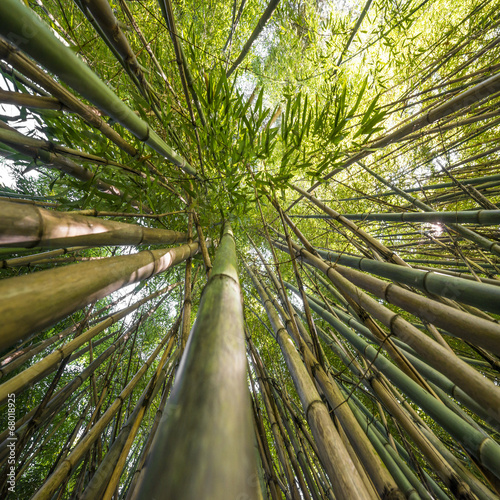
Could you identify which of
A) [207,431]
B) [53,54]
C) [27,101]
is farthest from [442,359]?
[27,101]

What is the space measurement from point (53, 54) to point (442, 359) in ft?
3.90

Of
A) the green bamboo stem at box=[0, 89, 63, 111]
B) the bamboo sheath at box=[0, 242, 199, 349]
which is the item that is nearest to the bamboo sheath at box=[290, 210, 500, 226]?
the bamboo sheath at box=[0, 242, 199, 349]

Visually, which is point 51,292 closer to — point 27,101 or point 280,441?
point 27,101

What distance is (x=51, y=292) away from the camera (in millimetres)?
408

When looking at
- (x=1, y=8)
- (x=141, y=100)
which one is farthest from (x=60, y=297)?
(x=141, y=100)

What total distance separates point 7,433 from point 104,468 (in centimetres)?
115

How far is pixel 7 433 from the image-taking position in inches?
59.4

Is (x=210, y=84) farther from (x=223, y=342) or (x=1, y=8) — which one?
(x=223, y=342)

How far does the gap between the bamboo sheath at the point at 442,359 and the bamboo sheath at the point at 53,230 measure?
2.98ft

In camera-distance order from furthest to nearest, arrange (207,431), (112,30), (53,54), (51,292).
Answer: (112,30), (53,54), (51,292), (207,431)

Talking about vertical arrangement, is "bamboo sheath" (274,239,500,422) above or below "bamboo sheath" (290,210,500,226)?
below

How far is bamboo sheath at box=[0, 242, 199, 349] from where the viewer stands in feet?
1.14

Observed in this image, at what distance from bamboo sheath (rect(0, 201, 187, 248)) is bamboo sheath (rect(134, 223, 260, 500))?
473 mm

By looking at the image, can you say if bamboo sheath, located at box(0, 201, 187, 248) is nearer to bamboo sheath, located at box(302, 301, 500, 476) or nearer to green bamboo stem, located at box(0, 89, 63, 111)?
green bamboo stem, located at box(0, 89, 63, 111)
